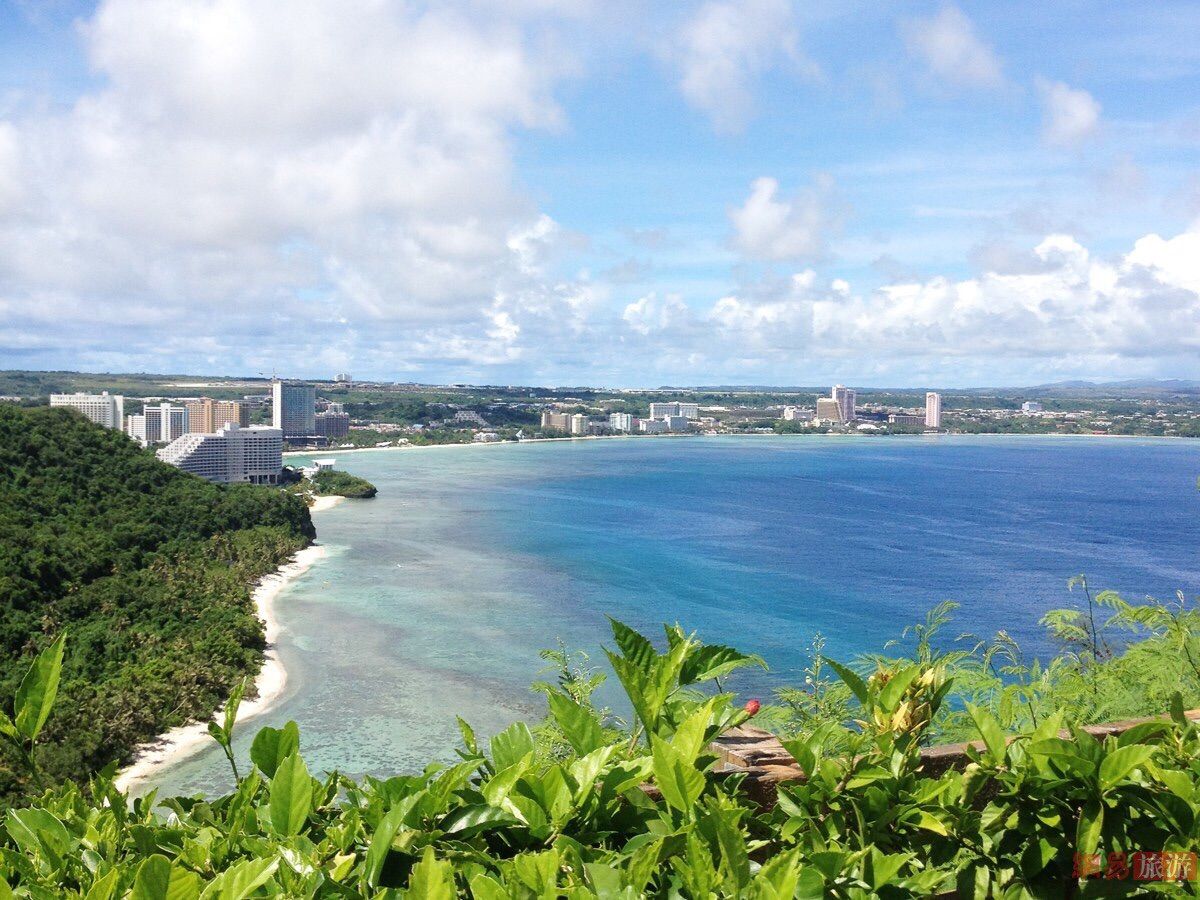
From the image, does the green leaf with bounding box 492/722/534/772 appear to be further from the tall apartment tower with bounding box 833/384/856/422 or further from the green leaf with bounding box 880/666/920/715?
the tall apartment tower with bounding box 833/384/856/422

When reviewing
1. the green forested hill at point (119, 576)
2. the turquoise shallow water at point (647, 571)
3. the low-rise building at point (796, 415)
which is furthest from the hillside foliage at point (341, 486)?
the low-rise building at point (796, 415)

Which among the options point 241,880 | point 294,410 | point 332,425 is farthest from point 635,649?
point 332,425

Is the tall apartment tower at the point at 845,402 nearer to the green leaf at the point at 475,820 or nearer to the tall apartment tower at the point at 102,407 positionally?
the tall apartment tower at the point at 102,407

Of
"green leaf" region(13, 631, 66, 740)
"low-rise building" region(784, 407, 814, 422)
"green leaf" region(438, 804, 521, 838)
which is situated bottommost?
"low-rise building" region(784, 407, 814, 422)

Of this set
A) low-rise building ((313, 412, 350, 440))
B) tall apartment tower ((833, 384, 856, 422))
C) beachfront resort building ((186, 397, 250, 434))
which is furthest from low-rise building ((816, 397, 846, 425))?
beachfront resort building ((186, 397, 250, 434))

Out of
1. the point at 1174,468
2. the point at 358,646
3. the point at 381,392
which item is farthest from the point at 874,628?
the point at 381,392

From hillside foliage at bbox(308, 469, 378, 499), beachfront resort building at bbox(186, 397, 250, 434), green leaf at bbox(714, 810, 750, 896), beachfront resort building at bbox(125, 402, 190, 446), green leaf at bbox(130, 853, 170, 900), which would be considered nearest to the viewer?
green leaf at bbox(130, 853, 170, 900)
